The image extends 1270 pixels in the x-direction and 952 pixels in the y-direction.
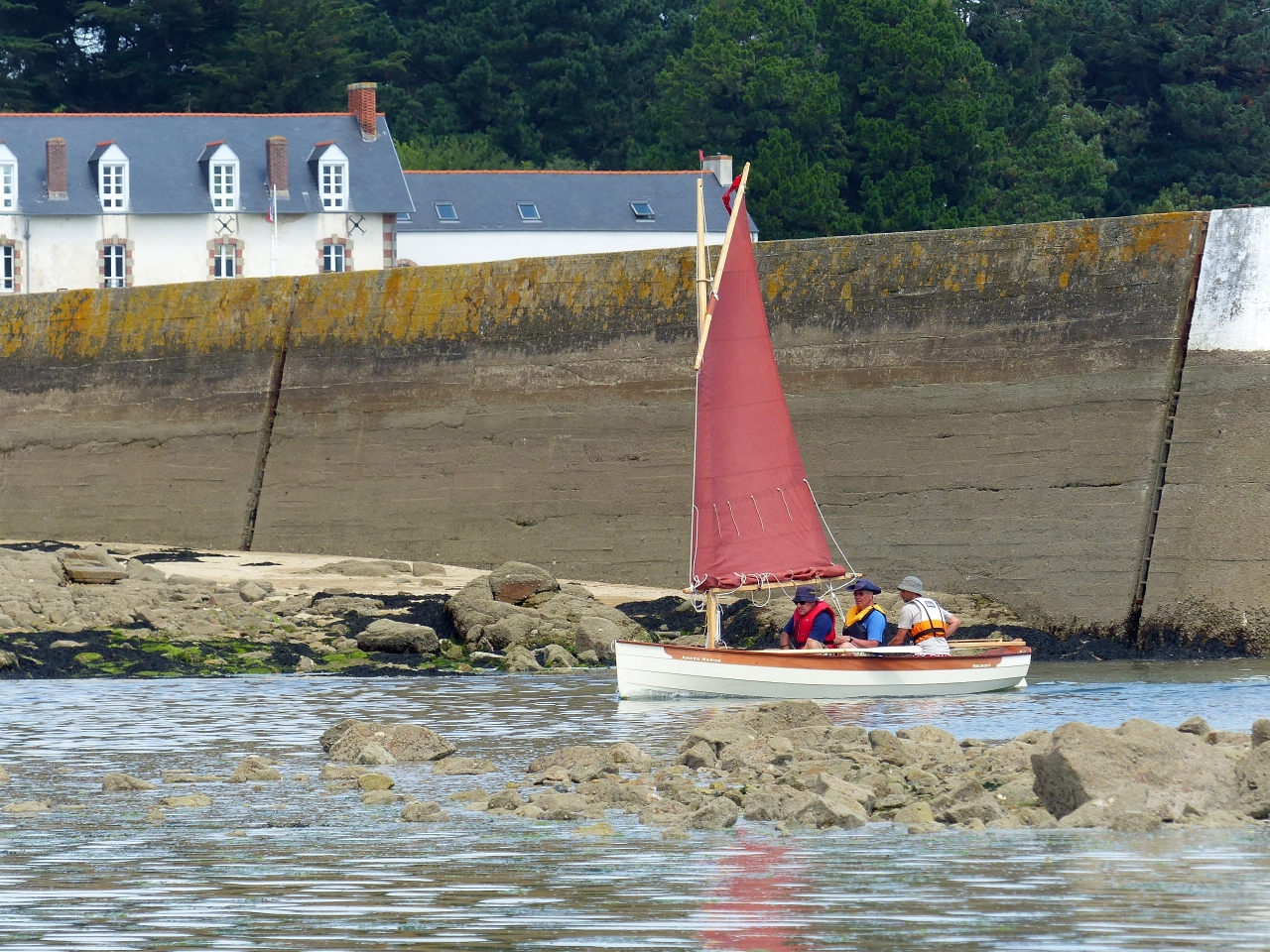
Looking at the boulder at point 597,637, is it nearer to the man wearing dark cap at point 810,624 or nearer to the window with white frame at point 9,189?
the man wearing dark cap at point 810,624

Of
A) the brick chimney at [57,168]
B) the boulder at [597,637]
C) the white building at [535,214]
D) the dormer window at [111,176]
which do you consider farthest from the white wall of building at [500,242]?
the boulder at [597,637]

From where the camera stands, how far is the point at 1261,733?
11703 millimetres

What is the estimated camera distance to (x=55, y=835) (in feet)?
36.7

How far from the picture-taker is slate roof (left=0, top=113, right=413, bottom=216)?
174ft

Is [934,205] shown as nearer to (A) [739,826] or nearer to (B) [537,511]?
(B) [537,511]

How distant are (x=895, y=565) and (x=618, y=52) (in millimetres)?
46570

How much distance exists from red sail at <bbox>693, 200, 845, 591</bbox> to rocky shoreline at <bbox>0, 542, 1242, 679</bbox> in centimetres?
195

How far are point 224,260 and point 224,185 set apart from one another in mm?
2017

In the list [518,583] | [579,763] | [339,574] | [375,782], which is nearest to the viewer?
[375,782]

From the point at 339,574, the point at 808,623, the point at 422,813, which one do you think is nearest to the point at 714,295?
the point at 808,623

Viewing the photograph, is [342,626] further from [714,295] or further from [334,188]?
[334,188]

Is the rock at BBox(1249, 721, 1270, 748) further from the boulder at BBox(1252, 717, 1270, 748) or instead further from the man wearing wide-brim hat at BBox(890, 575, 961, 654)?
the man wearing wide-brim hat at BBox(890, 575, 961, 654)

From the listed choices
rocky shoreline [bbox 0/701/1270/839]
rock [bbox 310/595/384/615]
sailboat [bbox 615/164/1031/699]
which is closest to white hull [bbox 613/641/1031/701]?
sailboat [bbox 615/164/1031/699]

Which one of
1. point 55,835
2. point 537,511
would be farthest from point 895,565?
point 55,835
